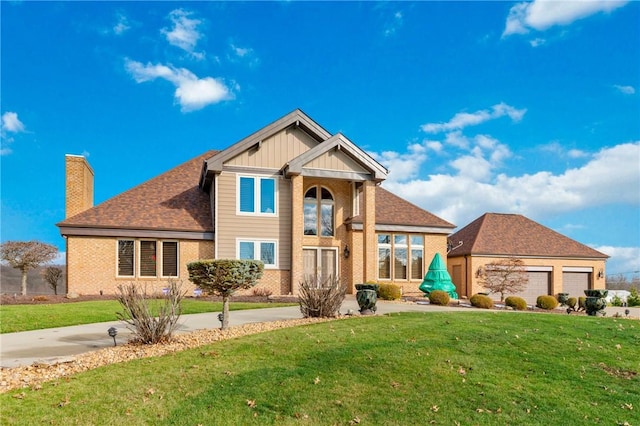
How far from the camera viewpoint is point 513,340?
33.0 feet

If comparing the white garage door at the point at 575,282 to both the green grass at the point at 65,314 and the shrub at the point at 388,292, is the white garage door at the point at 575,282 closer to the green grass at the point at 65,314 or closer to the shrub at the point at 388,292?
the shrub at the point at 388,292

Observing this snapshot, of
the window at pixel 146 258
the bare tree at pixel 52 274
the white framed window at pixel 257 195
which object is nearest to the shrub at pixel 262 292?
the white framed window at pixel 257 195

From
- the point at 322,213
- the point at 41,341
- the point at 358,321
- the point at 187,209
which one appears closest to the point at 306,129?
the point at 322,213

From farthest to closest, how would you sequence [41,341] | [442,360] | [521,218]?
[521,218], [41,341], [442,360]

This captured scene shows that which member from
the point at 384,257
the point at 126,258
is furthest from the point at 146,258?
the point at 384,257

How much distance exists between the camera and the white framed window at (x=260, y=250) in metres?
22.5

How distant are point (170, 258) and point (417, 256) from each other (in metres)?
13.2

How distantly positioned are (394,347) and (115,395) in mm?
4933

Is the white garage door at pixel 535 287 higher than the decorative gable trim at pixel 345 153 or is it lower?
lower

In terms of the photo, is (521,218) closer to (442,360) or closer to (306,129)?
(306,129)

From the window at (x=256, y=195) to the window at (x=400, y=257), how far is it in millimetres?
6494

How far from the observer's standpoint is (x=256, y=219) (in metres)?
22.8

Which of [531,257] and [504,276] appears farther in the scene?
[531,257]

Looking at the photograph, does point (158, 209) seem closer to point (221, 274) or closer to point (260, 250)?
point (260, 250)
